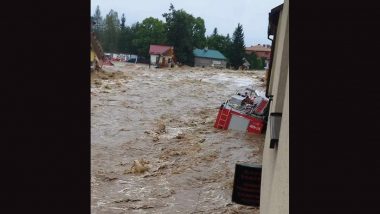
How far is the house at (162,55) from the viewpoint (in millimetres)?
48875

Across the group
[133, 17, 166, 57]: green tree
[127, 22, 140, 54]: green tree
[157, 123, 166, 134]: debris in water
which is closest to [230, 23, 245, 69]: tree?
[133, 17, 166, 57]: green tree

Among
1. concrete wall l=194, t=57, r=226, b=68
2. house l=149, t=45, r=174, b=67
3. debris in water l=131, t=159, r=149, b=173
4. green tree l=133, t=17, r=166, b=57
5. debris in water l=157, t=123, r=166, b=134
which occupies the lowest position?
debris in water l=131, t=159, r=149, b=173

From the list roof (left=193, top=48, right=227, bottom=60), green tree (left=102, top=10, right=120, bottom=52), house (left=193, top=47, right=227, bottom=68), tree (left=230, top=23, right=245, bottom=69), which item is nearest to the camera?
tree (left=230, top=23, right=245, bottom=69)

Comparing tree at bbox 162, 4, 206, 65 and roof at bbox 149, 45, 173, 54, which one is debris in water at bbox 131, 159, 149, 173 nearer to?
A: roof at bbox 149, 45, 173, 54

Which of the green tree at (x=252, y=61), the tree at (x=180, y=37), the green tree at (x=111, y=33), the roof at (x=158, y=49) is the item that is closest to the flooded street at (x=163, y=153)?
the roof at (x=158, y=49)

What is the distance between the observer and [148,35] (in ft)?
207

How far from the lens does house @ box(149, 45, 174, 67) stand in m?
48.9

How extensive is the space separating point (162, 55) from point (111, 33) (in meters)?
27.2

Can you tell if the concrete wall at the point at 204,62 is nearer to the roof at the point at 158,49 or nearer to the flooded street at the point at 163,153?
the roof at the point at 158,49

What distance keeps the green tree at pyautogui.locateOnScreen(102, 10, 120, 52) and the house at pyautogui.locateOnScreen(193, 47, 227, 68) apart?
1442cm
